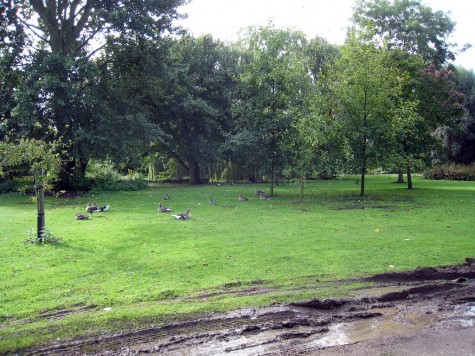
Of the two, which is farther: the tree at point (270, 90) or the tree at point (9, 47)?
the tree at point (9, 47)

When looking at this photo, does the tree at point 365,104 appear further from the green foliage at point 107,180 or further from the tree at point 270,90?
the green foliage at point 107,180

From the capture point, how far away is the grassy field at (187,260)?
20.7 ft

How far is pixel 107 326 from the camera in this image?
5746 millimetres

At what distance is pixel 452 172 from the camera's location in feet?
134

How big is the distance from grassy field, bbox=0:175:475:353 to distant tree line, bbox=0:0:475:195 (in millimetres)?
3625

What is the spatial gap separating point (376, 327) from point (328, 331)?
2.24ft

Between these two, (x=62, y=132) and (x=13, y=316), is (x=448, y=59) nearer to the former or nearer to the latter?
(x=62, y=132)

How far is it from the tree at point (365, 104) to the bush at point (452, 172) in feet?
72.9

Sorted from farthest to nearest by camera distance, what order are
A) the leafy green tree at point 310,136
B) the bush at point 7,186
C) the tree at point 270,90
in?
1. the bush at point 7,186
2. the tree at point 270,90
3. the leafy green tree at point 310,136

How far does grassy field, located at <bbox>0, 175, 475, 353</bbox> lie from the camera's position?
630 cm

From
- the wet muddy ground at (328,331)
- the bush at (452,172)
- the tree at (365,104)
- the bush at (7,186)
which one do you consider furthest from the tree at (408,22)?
the wet muddy ground at (328,331)

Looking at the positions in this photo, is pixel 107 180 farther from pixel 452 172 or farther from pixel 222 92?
pixel 452 172

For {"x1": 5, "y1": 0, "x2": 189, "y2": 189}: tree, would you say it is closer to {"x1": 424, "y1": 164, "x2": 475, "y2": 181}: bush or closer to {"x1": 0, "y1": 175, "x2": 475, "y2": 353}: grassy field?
{"x1": 0, "y1": 175, "x2": 475, "y2": 353}: grassy field

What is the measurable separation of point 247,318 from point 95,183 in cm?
2630
